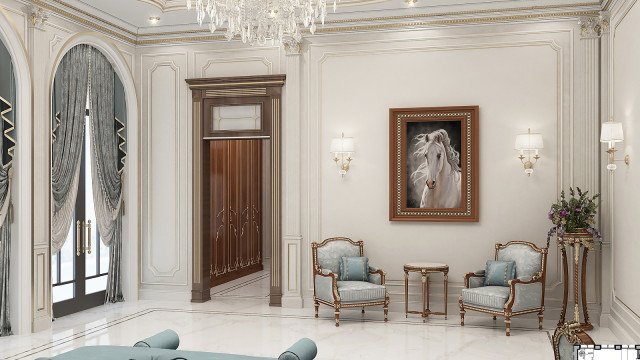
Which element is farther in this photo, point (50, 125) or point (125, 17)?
point (125, 17)

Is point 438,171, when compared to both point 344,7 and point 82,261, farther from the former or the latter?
point 82,261

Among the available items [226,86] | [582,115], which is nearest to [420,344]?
[582,115]

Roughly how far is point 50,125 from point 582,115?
5.52 metres

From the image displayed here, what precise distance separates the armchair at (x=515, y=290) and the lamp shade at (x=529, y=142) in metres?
1.00

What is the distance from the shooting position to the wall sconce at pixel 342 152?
7309mm

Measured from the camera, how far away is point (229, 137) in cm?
788

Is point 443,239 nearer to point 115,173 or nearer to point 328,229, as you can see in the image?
point 328,229

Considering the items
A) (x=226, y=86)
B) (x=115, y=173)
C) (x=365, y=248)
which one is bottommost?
(x=365, y=248)

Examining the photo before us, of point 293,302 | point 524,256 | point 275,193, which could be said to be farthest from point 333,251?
point 524,256

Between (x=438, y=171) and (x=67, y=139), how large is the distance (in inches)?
160

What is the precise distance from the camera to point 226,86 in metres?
7.85

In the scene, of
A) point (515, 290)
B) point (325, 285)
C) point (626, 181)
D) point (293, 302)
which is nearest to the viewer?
point (626, 181)

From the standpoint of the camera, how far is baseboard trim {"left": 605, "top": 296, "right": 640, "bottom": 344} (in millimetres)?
5539

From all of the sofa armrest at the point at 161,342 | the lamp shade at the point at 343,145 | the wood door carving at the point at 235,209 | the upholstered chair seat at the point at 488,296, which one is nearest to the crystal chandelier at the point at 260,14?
the sofa armrest at the point at 161,342
